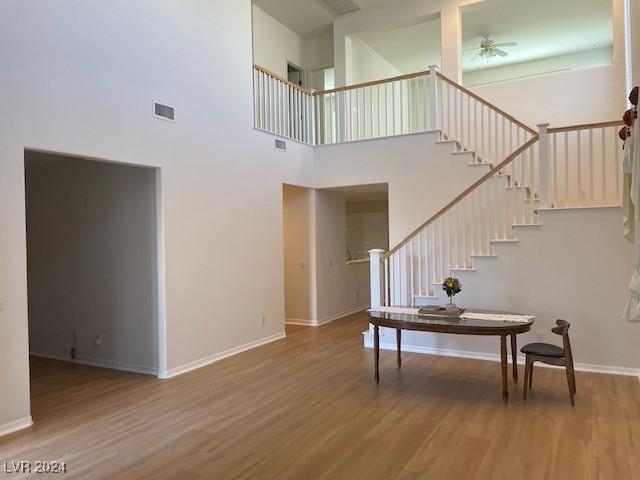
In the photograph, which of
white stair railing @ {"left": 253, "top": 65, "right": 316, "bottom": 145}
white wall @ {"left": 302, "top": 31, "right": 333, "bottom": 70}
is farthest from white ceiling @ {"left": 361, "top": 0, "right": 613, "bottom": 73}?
white stair railing @ {"left": 253, "top": 65, "right": 316, "bottom": 145}

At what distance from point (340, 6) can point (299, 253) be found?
489 cm

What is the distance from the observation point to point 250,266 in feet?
20.9

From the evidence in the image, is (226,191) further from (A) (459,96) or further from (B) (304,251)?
(A) (459,96)

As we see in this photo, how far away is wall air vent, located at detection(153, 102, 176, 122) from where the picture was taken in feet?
16.3

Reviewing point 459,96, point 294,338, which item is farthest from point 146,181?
point 459,96

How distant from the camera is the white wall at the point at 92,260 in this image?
5.27 metres

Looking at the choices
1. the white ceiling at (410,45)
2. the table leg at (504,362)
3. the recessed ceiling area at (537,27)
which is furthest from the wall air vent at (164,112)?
the recessed ceiling area at (537,27)

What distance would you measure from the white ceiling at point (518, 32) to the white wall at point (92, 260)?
617 centimetres

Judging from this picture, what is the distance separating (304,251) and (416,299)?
267 cm

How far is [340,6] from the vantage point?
8.61 m

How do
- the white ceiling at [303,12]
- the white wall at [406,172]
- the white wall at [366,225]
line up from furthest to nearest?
1. the white wall at [366,225]
2. the white ceiling at [303,12]
3. the white wall at [406,172]

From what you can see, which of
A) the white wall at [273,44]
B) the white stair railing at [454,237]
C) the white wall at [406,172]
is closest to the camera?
the white stair railing at [454,237]

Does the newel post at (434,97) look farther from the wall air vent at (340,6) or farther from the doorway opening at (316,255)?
the wall air vent at (340,6)

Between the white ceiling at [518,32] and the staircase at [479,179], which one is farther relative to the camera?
the white ceiling at [518,32]
